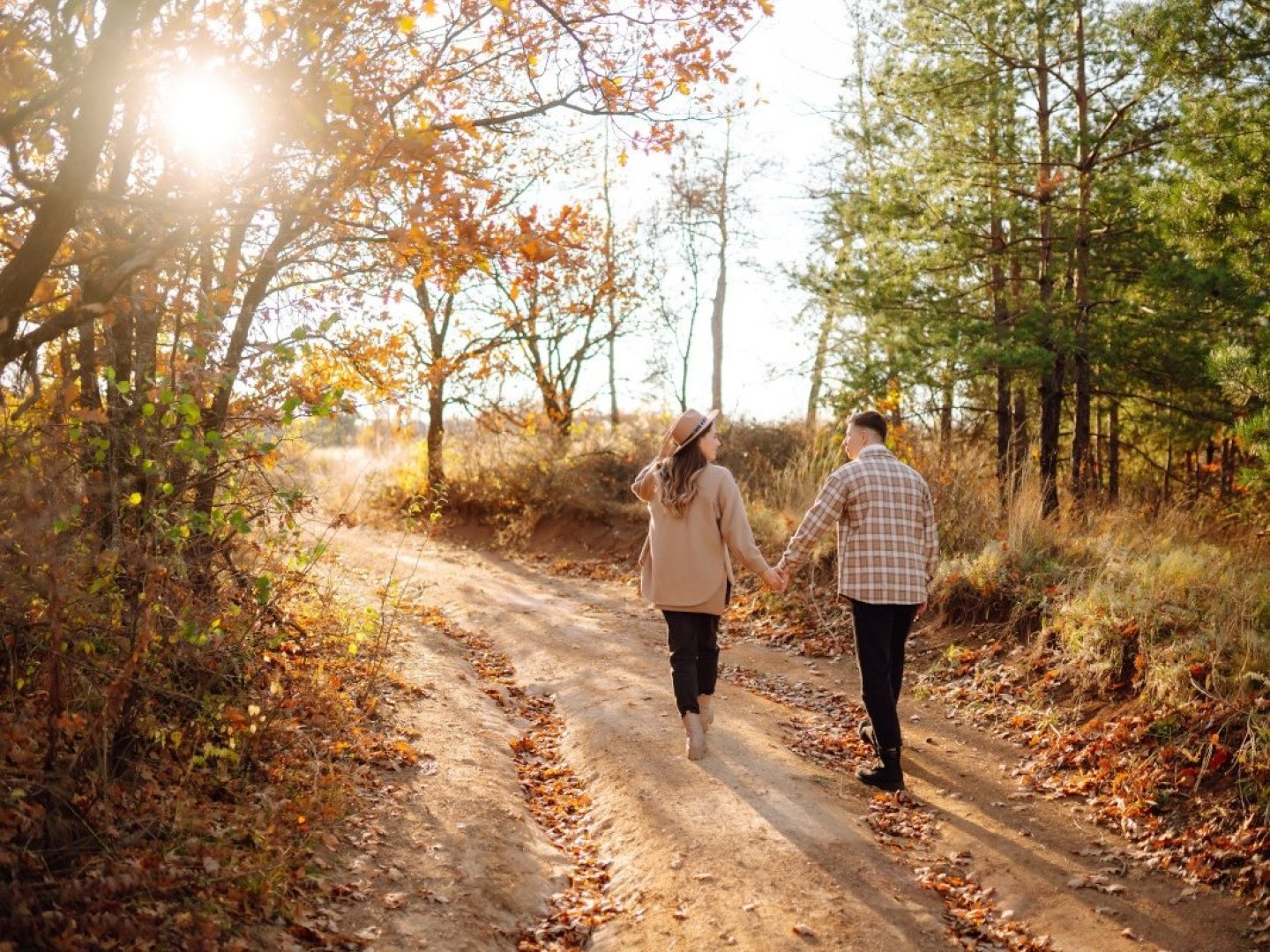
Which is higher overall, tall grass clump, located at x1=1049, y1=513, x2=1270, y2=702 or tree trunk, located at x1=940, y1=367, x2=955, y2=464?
tree trunk, located at x1=940, y1=367, x2=955, y2=464

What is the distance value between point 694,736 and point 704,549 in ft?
4.03

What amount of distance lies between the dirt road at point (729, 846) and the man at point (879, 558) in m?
0.56

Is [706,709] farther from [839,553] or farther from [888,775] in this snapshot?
[839,553]

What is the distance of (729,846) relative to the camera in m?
5.51

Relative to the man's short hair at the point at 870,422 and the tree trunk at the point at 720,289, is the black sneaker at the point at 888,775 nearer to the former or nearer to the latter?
the man's short hair at the point at 870,422

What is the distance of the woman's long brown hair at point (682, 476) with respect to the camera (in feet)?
21.8

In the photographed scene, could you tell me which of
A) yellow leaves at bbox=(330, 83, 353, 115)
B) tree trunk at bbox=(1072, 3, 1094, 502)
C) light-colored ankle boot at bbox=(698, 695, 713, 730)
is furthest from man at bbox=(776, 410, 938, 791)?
tree trunk at bbox=(1072, 3, 1094, 502)

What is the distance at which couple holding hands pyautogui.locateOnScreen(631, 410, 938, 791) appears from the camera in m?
6.48

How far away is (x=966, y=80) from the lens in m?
15.1

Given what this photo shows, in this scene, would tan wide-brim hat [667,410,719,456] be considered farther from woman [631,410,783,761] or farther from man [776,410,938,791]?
man [776,410,938,791]

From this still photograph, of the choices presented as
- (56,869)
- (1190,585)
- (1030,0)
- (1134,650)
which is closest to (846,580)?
(1134,650)

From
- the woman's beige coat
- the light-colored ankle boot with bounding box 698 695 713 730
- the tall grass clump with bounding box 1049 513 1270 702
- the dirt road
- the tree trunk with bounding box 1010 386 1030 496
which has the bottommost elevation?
the dirt road

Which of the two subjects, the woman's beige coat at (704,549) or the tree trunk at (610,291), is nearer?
the woman's beige coat at (704,549)

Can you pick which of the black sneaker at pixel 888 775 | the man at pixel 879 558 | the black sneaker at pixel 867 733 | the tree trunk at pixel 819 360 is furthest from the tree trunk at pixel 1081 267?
the black sneaker at pixel 888 775
